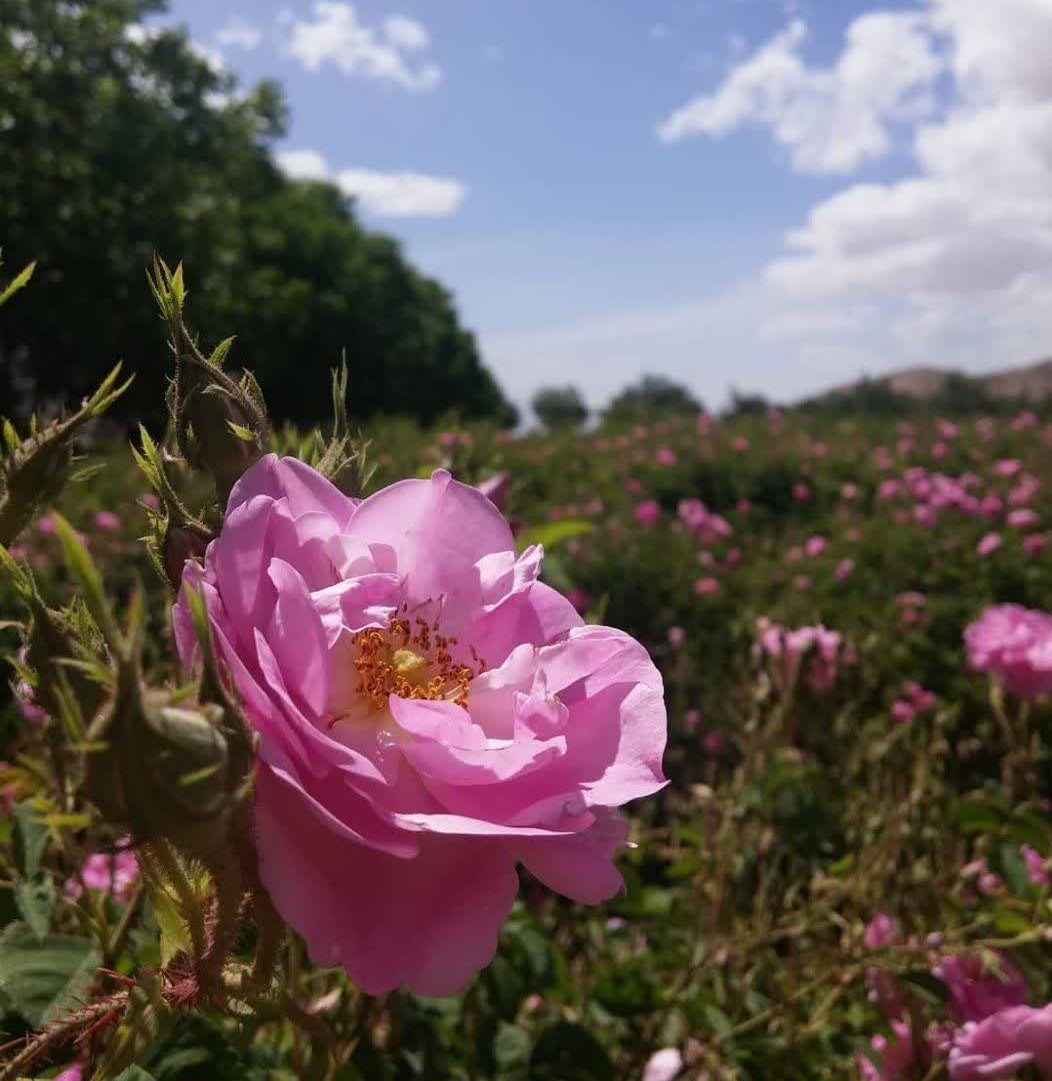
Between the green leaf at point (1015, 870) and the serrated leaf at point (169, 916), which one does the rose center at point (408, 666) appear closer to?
the serrated leaf at point (169, 916)

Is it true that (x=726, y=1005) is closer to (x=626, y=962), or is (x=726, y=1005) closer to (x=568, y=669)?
(x=626, y=962)

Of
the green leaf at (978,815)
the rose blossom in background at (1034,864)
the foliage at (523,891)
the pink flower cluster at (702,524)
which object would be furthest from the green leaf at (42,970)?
the pink flower cluster at (702,524)

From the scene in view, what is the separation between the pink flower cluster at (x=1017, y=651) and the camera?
6.26 ft

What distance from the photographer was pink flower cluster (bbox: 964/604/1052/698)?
1.91m

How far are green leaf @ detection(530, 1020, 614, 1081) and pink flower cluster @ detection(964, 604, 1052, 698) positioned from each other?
1.19 meters

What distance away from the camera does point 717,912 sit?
1470 mm

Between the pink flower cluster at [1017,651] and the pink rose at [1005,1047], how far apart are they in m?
1.13

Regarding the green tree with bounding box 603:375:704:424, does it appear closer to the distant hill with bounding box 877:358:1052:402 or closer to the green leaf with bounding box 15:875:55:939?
the distant hill with bounding box 877:358:1052:402

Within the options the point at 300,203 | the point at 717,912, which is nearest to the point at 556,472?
the point at 717,912

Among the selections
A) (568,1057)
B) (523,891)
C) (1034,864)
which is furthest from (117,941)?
(523,891)

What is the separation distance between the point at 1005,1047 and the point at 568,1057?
442mm

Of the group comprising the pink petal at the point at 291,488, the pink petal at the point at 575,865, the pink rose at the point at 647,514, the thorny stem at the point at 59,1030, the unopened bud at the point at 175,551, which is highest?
the pink petal at the point at 291,488

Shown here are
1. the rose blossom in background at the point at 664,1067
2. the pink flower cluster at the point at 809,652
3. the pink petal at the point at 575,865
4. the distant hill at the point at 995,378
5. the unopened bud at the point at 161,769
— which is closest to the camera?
the unopened bud at the point at 161,769

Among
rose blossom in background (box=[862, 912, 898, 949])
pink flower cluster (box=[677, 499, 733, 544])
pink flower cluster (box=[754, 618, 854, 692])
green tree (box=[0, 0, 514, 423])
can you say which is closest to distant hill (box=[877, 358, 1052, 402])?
green tree (box=[0, 0, 514, 423])
